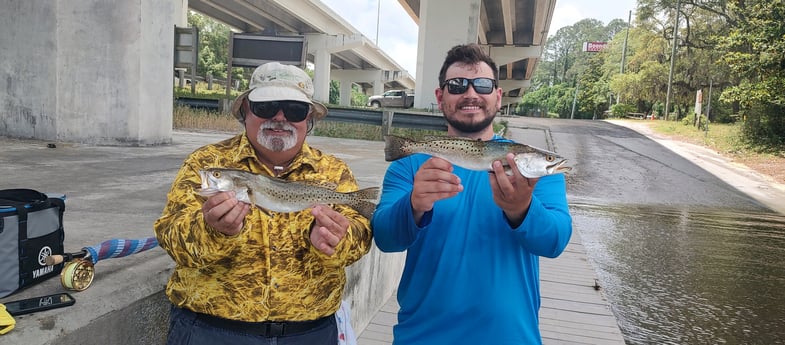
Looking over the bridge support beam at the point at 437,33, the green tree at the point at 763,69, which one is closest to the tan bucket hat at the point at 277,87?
the bridge support beam at the point at 437,33

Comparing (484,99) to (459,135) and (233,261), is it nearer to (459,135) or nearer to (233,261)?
(459,135)

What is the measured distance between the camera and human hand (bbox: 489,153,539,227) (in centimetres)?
197

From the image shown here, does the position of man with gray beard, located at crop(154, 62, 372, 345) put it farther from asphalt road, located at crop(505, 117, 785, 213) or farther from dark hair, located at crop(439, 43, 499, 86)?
asphalt road, located at crop(505, 117, 785, 213)

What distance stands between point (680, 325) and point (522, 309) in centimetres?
421

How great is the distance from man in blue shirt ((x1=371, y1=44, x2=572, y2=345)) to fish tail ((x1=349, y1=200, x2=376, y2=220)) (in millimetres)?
47

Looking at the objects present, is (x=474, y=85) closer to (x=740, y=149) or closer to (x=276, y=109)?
(x=276, y=109)

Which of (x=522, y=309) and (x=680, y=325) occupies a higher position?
(x=522, y=309)

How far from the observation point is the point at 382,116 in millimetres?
19516

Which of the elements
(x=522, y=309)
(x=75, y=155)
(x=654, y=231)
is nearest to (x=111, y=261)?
(x=522, y=309)

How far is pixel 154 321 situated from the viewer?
2518 mm

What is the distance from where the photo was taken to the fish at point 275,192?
1.97 metres

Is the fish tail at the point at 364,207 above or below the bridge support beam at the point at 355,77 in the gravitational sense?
below

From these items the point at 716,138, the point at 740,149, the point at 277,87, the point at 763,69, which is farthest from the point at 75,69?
the point at 716,138

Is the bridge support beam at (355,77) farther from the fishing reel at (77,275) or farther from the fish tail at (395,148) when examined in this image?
the fish tail at (395,148)
